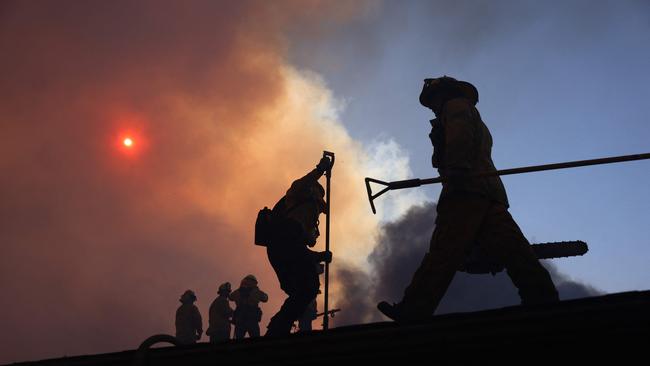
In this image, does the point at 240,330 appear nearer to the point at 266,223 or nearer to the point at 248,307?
the point at 248,307

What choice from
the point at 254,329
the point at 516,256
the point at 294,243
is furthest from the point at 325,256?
the point at 254,329

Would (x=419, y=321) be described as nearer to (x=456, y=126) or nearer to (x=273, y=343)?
(x=273, y=343)

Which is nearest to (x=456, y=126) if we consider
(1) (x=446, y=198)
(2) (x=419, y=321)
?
(1) (x=446, y=198)

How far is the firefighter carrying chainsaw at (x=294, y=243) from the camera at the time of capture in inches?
230

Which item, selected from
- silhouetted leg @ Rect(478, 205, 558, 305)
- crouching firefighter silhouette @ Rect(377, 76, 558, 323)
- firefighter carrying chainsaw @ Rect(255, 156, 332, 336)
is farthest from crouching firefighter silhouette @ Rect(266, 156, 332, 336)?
silhouetted leg @ Rect(478, 205, 558, 305)

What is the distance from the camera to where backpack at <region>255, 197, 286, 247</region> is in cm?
636

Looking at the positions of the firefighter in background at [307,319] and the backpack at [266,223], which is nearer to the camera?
the backpack at [266,223]

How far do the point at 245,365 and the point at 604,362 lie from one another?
A: 163 centimetres

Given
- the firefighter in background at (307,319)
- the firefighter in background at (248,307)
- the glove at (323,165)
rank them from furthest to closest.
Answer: the firefighter in background at (307,319)
the firefighter in background at (248,307)
the glove at (323,165)

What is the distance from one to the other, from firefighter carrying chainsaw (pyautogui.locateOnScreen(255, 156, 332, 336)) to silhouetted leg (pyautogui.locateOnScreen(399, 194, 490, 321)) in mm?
1937

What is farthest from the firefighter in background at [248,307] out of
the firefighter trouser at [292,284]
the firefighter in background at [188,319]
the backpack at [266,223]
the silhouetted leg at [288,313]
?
the silhouetted leg at [288,313]

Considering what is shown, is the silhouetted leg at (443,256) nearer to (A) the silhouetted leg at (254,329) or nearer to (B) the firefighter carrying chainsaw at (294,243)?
(B) the firefighter carrying chainsaw at (294,243)

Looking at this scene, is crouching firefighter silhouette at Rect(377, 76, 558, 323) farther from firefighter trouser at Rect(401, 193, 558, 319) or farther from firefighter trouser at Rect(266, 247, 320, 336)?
firefighter trouser at Rect(266, 247, 320, 336)

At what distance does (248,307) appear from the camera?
13.4 meters
